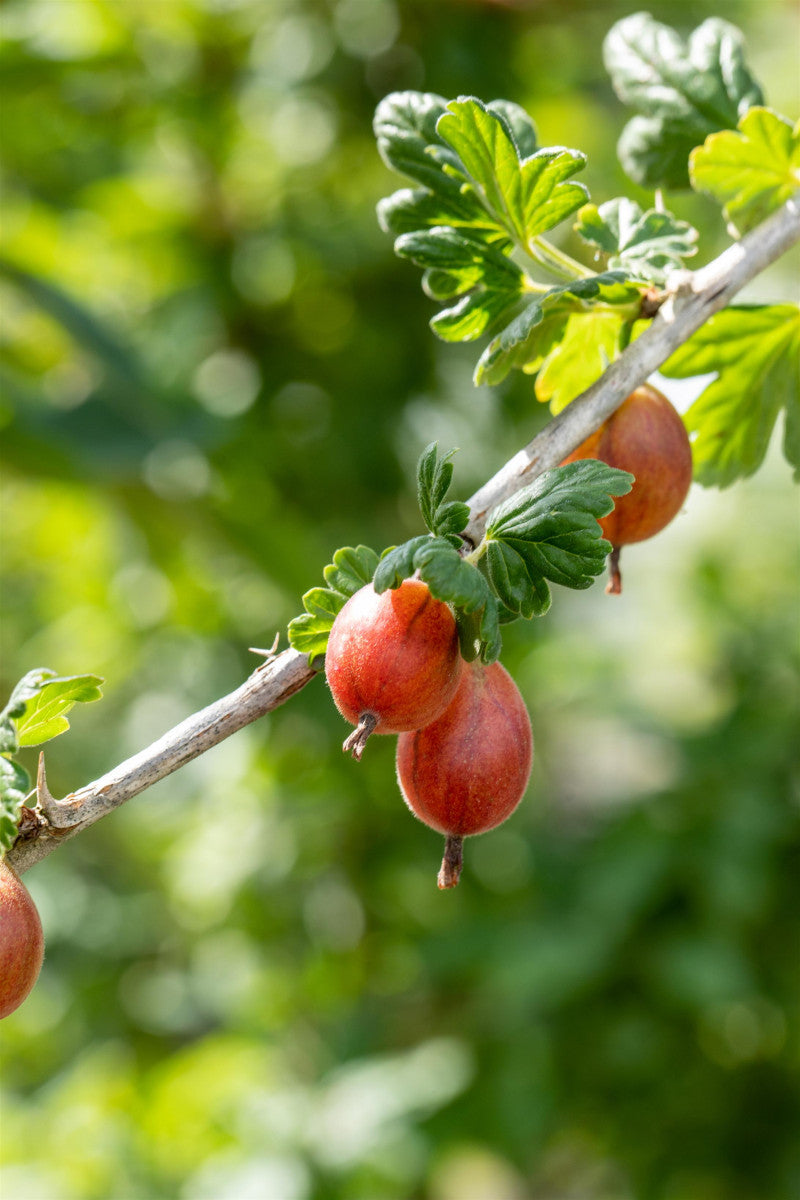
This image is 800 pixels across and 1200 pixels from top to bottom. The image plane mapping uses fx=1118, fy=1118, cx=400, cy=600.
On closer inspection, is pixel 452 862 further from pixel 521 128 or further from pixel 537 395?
pixel 521 128

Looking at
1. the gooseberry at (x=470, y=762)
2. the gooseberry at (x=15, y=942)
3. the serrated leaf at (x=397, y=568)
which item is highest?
the serrated leaf at (x=397, y=568)

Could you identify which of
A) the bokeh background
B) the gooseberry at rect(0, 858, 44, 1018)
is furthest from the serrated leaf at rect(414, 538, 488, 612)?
the bokeh background

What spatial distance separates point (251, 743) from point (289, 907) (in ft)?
1.41

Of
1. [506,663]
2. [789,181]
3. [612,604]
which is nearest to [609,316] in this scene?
[789,181]

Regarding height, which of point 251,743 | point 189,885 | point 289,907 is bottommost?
point 289,907

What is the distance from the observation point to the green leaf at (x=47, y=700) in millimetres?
587

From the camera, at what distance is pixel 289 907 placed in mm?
2711

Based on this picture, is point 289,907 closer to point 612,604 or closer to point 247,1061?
point 247,1061

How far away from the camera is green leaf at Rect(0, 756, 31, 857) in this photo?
1.79ft

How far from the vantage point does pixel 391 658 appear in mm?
558

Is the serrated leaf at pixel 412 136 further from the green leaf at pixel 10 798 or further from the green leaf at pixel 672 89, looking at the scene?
the green leaf at pixel 10 798

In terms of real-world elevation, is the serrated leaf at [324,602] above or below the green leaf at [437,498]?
below

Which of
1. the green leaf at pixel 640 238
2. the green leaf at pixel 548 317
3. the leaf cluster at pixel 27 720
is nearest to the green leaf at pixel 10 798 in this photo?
the leaf cluster at pixel 27 720

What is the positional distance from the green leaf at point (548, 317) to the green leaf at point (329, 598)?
15 centimetres
